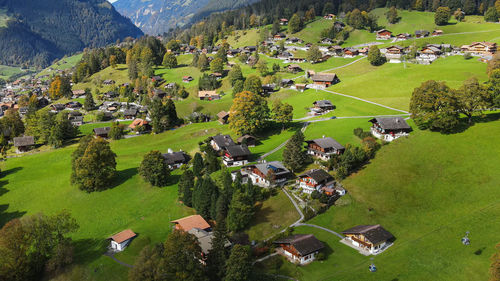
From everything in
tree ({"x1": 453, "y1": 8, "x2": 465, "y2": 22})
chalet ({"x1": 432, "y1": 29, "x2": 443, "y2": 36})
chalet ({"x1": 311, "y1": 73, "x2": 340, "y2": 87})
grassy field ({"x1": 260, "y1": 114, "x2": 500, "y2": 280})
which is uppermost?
tree ({"x1": 453, "y1": 8, "x2": 465, "y2": 22})

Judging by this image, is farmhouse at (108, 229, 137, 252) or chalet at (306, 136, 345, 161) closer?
farmhouse at (108, 229, 137, 252)

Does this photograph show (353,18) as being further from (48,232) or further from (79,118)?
(48,232)

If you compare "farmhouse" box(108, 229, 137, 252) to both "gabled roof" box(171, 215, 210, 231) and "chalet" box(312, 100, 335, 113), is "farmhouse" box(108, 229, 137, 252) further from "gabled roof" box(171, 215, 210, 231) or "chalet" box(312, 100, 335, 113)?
"chalet" box(312, 100, 335, 113)

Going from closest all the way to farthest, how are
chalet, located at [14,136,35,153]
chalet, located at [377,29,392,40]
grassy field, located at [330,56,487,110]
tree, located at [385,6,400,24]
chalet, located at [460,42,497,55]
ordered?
chalet, located at [14,136,35,153]
grassy field, located at [330,56,487,110]
chalet, located at [460,42,497,55]
chalet, located at [377,29,392,40]
tree, located at [385,6,400,24]

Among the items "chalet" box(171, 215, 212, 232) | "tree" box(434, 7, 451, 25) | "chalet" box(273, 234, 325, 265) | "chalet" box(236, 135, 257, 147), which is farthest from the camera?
"tree" box(434, 7, 451, 25)

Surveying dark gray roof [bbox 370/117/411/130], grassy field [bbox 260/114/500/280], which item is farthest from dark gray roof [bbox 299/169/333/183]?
dark gray roof [bbox 370/117/411/130]

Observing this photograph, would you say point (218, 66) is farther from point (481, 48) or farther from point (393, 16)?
point (481, 48)

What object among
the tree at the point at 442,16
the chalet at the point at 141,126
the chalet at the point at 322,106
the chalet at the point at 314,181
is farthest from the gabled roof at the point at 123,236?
the tree at the point at 442,16
